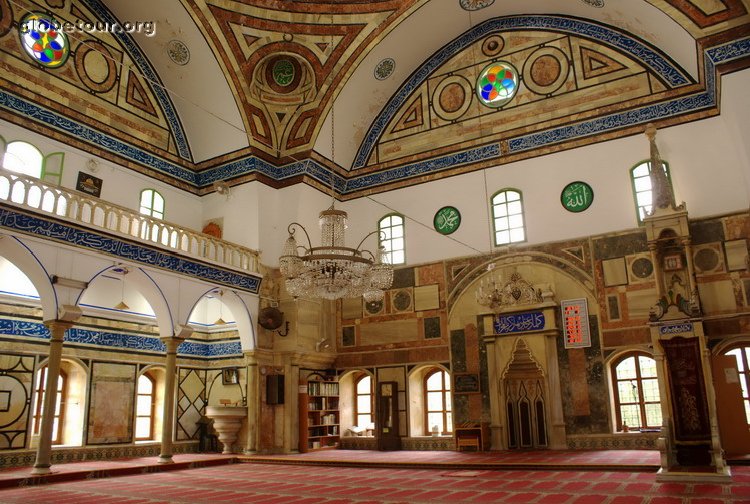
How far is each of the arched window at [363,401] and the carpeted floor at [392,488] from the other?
3876 millimetres

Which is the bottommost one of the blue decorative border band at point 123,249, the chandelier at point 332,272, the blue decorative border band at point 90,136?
the chandelier at point 332,272

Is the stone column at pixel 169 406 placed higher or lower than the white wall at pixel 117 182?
lower

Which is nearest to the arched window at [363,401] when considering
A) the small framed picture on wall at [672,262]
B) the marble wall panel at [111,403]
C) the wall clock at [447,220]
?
the wall clock at [447,220]

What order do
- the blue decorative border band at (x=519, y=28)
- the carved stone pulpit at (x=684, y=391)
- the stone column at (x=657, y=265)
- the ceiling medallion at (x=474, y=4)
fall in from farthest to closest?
the ceiling medallion at (x=474, y=4) → the blue decorative border band at (x=519, y=28) → the stone column at (x=657, y=265) → the carved stone pulpit at (x=684, y=391)

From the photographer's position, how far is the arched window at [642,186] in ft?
33.7

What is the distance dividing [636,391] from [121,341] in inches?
349

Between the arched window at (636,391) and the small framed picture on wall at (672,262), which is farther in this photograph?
the arched window at (636,391)

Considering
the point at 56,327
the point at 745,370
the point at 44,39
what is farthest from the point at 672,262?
the point at 44,39

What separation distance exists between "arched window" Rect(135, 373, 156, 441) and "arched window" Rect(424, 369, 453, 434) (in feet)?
17.1

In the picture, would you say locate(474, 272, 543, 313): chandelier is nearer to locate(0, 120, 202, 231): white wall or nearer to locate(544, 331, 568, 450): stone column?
locate(544, 331, 568, 450): stone column

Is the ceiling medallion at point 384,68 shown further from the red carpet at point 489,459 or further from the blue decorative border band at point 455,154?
the red carpet at point 489,459

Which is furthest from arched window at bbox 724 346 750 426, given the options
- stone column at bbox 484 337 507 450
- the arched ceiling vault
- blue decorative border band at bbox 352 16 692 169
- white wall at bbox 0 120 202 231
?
white wall at bbox 0 120 202 231

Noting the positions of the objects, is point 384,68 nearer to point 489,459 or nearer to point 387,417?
point 387,417

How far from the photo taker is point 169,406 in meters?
9.90
